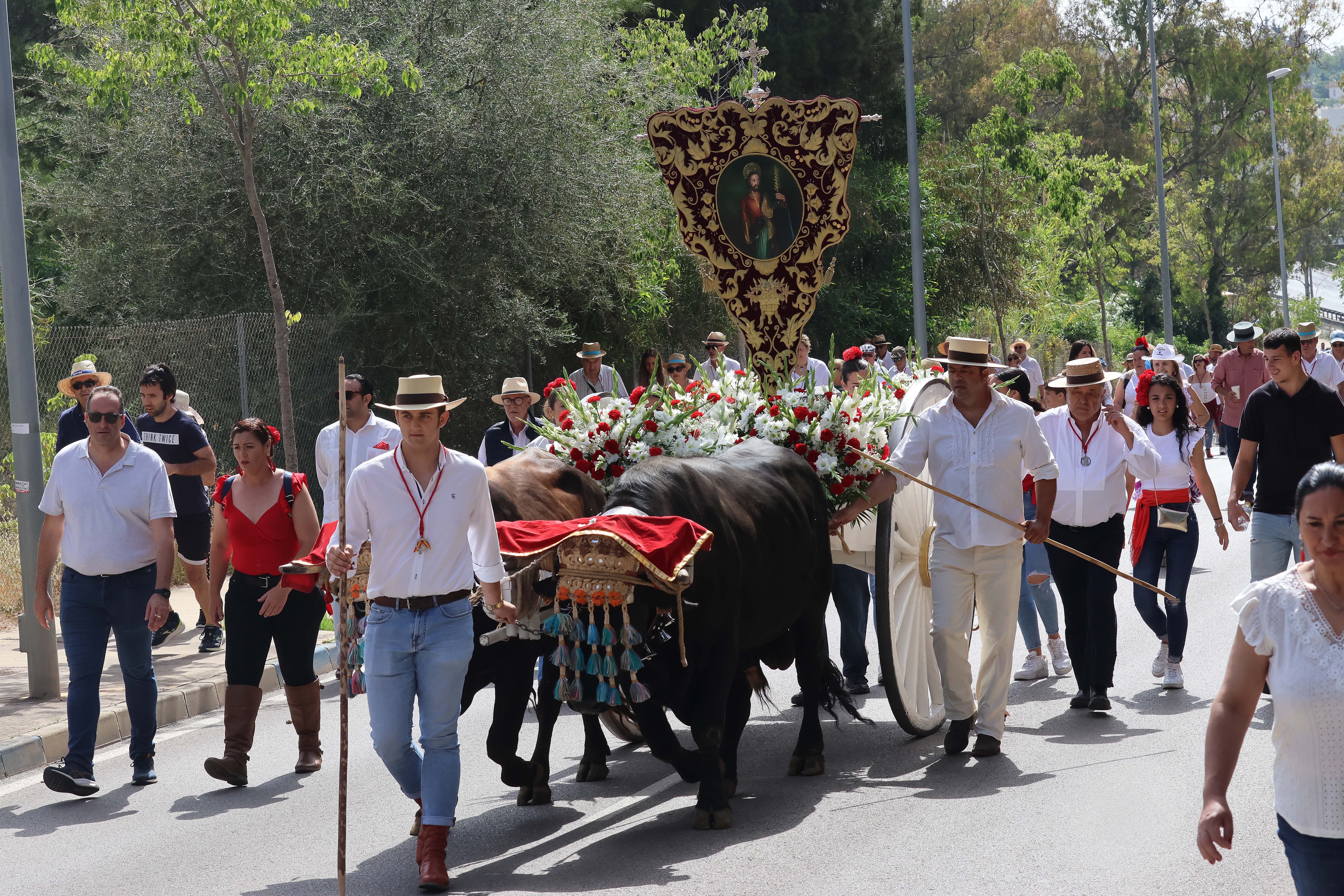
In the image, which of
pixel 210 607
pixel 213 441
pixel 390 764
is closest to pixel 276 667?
pixel 210 607

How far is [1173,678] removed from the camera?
28.7ft

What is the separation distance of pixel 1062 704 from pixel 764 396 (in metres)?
2.69

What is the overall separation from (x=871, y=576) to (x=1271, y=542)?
3.19 meters

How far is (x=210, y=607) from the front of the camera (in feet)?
26.3

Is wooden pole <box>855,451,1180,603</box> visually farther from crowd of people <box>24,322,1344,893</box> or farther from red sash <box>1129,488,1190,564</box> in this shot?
red sash <box>1129,488,1190,564</box>

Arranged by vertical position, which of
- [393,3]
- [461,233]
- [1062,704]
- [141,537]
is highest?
[393,3]

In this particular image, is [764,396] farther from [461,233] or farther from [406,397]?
[461,233]

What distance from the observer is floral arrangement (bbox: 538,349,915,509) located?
299 inches

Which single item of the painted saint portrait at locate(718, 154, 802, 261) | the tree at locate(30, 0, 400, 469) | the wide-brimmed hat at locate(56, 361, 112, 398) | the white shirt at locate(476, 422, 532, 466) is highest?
the tree at locate(30, 0, 400, 469)

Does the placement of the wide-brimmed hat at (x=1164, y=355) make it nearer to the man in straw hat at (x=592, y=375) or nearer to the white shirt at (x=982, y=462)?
the white shirt at (x=982, y=462)

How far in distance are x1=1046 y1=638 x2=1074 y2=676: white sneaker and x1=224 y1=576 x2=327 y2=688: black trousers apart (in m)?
5.06

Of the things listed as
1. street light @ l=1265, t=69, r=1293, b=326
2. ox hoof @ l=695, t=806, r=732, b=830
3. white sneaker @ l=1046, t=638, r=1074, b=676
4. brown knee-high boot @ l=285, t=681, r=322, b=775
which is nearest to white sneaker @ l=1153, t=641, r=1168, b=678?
white sneaker @ l=1046, t=638, r=1074, b=676

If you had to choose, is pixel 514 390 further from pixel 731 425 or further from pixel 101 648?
pixel 101 648

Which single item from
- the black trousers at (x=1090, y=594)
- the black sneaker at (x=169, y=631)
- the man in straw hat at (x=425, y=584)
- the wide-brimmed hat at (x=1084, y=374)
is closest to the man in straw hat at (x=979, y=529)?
the black trousers at (x=1090, y=594)
